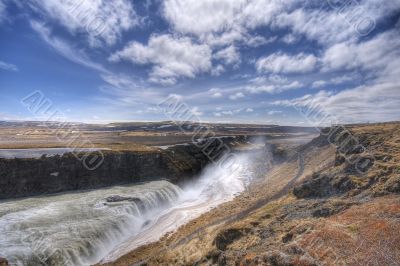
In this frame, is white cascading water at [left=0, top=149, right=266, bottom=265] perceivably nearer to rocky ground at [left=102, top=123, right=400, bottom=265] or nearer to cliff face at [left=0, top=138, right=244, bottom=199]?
cliff face at [left=0, top=138, right=244, bottom=199]

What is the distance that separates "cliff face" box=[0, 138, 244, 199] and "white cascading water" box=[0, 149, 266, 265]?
298 centimetres

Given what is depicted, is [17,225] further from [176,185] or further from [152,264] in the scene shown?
[176,185]

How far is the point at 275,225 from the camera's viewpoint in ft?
61.7

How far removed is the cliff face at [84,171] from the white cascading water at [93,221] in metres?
2.98

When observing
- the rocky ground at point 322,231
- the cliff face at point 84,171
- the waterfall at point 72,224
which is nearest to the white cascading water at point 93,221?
the waterfall at point 72,224

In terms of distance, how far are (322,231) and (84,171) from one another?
3971 centimetres

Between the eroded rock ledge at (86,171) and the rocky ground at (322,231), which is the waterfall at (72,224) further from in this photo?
the rocky ground at (322,231)

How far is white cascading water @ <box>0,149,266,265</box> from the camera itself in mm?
23094

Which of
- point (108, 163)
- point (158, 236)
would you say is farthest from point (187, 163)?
point (158, 236)

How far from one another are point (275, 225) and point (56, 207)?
27.0 meters

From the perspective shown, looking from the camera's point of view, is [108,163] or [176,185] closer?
[108,163]

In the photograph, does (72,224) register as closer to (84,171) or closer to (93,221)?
(93,221)

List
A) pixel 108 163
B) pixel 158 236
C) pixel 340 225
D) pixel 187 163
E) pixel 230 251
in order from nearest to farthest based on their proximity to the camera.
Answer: pixel 340 225
pixel 230 251
pixel 158 236
pixel 108 163
pixel 187 163

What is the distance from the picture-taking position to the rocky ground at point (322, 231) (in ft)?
41.4
